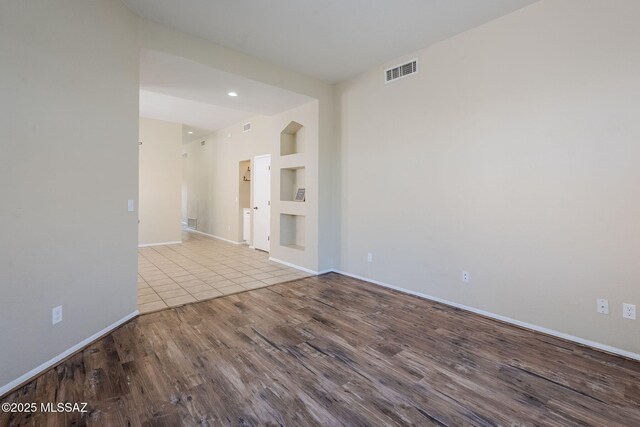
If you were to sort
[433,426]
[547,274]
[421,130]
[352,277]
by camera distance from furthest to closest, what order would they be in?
[352,277] → [421,130] → [547,274] → [433,426]

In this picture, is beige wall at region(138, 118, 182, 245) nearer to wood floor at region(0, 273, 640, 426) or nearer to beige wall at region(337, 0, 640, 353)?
wood floor at region(0, 273, 640, 426)

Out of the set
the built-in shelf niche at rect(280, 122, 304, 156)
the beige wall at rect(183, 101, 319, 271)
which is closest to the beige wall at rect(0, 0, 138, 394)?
the beige wall at rect(183, 101, 319, 271)

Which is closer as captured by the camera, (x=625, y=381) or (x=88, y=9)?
(x=625, y=381)

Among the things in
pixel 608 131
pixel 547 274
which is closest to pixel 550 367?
pixel 547 274

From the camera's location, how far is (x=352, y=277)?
4609mm

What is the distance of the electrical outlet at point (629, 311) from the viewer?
2.33m

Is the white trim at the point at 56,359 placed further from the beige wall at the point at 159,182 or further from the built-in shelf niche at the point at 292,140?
the beige wall at the point at 159,182

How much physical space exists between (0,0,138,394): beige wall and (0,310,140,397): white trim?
3 centimetres

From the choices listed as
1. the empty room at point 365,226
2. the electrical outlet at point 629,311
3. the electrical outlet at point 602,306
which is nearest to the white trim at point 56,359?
the empty room at point 365,226

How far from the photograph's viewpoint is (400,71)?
152 inches

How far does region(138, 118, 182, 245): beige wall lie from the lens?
7.11m

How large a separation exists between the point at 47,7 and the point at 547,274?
180 inches

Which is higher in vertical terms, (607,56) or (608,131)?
(607,56)

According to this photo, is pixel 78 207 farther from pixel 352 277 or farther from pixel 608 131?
pixel 608 131
